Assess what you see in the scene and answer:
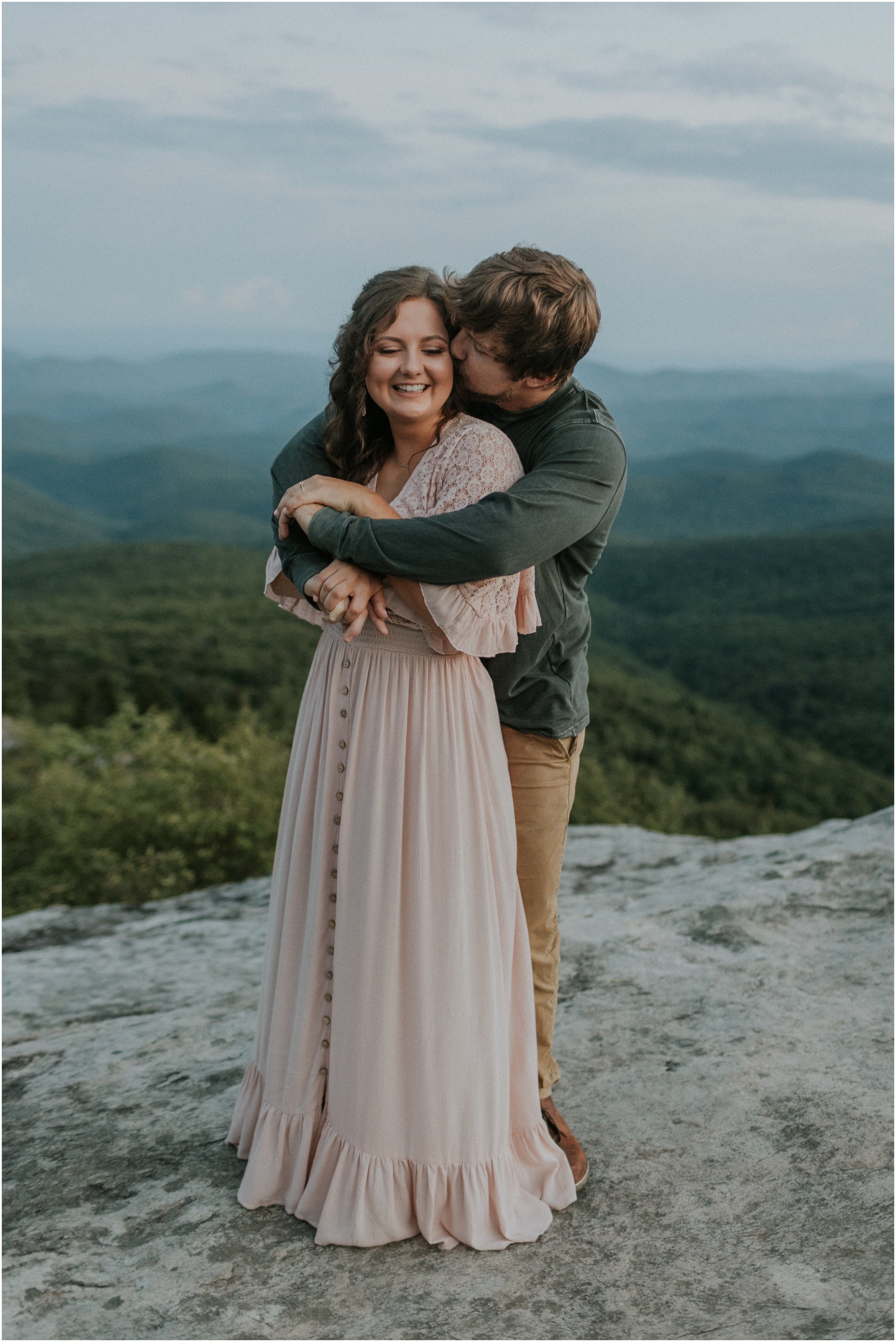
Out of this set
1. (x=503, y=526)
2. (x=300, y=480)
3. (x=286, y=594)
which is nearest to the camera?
(x=503, y=526)

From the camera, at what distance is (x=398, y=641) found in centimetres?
265

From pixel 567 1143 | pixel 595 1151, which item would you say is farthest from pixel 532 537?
pixel 595 1151

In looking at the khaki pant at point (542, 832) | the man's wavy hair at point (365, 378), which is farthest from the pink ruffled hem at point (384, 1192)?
the man's wavy hair at point (365, 378)

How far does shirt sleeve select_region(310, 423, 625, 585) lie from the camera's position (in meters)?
2.33

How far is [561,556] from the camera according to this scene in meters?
2.73

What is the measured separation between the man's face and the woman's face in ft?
0.10

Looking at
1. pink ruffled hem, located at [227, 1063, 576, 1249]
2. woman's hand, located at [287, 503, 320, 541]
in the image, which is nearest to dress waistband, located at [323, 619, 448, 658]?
woman's hand, located at [287, 503, 320, 541]

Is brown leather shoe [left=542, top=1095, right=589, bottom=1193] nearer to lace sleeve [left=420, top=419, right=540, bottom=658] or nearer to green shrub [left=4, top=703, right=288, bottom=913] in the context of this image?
lace sleeve [left=420, top=419, right=540, bottom=658]

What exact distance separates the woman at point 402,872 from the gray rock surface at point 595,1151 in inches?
8.5

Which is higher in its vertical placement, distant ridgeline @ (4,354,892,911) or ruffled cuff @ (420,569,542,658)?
ruffled cuff @ (420,569,542,658)

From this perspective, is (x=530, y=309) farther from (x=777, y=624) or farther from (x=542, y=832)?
(x=777, y=624)

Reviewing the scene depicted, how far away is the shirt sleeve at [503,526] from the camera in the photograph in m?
2.33

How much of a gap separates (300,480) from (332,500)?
273 mm

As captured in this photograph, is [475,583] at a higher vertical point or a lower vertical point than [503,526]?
lower
